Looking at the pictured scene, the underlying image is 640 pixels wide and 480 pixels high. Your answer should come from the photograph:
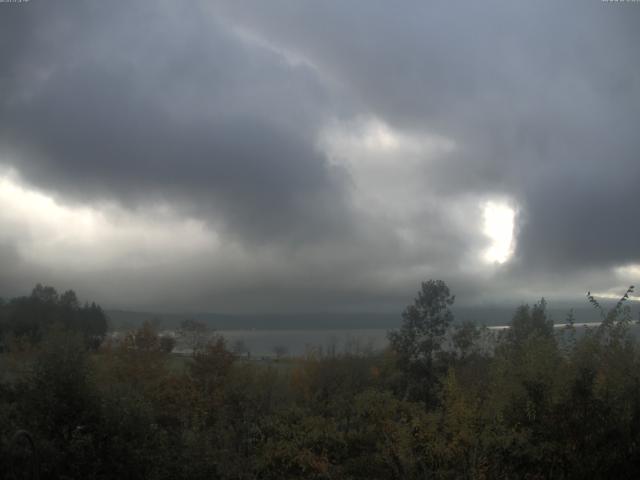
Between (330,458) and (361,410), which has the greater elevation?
(361,410)

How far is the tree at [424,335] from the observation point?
147ft

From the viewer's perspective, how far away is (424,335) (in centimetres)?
4531

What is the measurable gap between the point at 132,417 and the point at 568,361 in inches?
481

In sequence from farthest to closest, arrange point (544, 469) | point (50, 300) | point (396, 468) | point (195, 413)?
point (50, 300) < point (195, 413) < point (396, 468) < point (544, 469)

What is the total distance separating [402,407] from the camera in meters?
27.4

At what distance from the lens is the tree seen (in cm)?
4469

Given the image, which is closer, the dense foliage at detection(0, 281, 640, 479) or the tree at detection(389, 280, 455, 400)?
the dense foliage at detection(0, 281, 640, 479)

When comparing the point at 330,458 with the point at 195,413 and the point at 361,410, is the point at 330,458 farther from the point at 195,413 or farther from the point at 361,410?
the point at 195,413

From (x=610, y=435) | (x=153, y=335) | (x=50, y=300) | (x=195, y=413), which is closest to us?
(x=610, y=435)

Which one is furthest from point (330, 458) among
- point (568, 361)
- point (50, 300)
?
point (50, 300)

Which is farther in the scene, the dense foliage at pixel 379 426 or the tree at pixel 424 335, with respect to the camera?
the tree at pixel 424 335

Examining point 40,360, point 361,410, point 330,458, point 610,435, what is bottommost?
point 330,458

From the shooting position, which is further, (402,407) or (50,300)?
(50,300)

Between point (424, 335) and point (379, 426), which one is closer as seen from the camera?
point (379, 426)
